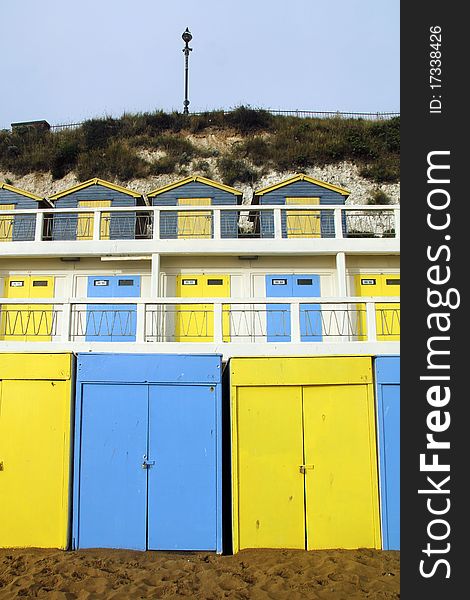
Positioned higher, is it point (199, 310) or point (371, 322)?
Result: point (199, 310)

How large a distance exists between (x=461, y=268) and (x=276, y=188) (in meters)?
14.1

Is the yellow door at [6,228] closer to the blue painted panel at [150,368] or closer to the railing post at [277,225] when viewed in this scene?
the railing post at [277,225]

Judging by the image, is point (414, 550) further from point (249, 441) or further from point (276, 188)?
point (276, 188)

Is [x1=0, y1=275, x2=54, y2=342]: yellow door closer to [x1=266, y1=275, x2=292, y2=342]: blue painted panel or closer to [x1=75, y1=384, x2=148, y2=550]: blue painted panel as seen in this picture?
[x1=266, y1=275, x2=292, y2=342]: blue painted panel

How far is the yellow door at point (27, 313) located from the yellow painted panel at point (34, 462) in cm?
620

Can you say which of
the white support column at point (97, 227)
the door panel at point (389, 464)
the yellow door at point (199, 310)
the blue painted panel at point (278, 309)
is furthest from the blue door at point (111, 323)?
the door panel at point (389, 464)

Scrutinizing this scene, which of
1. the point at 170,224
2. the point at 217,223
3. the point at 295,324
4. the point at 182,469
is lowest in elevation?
the point at 182,469

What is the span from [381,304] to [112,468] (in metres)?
8.79

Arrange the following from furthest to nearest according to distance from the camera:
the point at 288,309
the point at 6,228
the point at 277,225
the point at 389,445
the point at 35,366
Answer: the point at 6,228
the point at 277,225
the point at 288,309
the point at 35,366
the point at 389,445

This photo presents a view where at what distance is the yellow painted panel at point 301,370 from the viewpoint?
999 cm

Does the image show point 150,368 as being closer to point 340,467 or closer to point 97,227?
point 340,467

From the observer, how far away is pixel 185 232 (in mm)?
18625

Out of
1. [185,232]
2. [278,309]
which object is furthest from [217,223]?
[278,309]

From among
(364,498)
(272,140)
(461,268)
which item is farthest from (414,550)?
(272,140)
